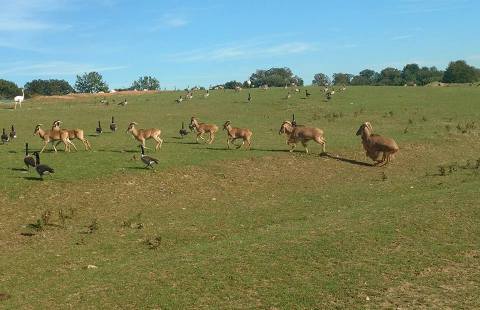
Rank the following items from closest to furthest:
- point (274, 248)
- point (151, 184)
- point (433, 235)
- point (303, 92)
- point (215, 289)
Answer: point (215, 289)
point (274, 248)
point (433, 235)
point (151, 184)
point (303, 92)

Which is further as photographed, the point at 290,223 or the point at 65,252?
the point at 290,223

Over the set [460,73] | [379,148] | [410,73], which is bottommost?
[379,148]

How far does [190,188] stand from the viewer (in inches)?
821

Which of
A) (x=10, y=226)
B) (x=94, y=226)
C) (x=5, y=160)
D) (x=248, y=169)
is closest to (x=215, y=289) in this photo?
(x=94, y=226)

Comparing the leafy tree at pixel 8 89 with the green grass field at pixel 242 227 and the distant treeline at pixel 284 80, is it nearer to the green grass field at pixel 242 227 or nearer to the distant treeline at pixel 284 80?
the distant treeline at pixel 284 80

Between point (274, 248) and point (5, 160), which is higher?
point (5, 160)

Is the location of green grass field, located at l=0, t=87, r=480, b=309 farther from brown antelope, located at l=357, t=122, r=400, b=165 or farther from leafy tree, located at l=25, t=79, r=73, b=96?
leafy tree, located at l=25, t=79, r=73, b=96

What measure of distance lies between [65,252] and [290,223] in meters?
6.71

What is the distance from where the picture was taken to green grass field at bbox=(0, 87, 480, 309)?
10664 millimetres

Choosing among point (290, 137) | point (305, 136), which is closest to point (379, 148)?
point (305, 136)

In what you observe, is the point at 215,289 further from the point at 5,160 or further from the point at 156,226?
the point at 5,160

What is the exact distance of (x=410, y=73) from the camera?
564 ft

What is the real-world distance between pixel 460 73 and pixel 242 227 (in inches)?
5047

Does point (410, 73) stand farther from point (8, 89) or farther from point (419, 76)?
point (8, 89)
